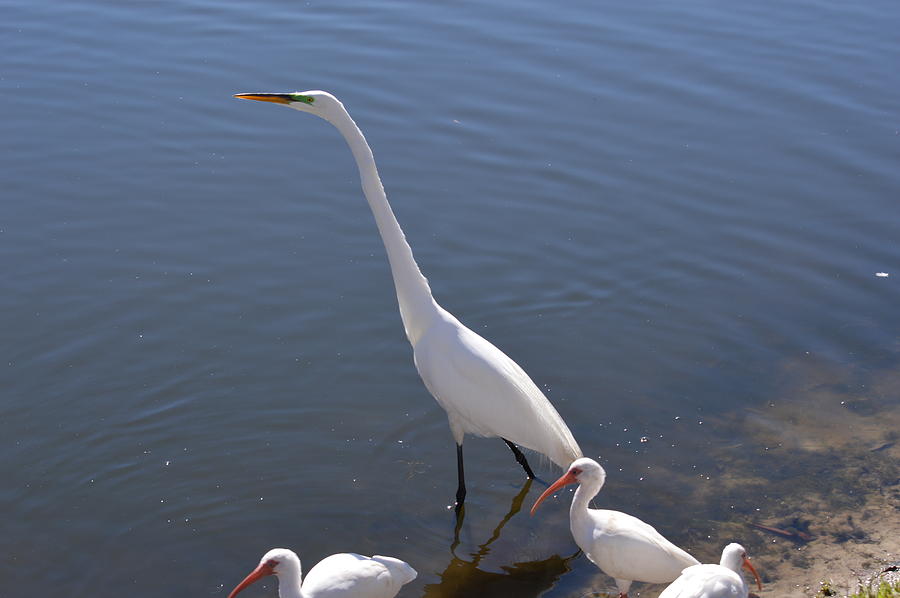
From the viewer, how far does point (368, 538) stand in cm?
590

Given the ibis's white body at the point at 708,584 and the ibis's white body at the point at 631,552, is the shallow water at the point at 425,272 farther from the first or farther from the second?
the ibis's white body at the point at 708,584

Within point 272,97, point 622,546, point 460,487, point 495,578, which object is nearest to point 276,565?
point 495,578

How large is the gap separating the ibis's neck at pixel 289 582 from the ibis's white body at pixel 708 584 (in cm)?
173

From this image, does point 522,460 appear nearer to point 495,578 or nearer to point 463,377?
point 463,377

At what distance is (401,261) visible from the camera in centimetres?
630

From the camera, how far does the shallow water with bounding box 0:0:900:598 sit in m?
6.06

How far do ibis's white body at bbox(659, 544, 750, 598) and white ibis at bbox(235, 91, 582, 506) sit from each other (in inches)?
59.4

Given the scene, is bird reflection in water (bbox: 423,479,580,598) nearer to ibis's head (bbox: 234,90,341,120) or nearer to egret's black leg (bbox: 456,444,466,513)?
egret's black leg (bbox: 456,444,466,513)

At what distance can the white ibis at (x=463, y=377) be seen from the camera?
Answer: 6074mm

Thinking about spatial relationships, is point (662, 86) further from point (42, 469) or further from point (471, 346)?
point (42, 469)

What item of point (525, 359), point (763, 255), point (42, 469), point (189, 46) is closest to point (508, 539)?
point (525, 359)

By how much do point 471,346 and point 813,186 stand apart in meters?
4.92

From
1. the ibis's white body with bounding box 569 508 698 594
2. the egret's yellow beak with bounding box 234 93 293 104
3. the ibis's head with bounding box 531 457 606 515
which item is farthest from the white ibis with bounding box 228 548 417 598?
the egret's yellow beak with bounding box 234 93 293 104

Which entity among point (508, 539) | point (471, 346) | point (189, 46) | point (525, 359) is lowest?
point (508, 539)
